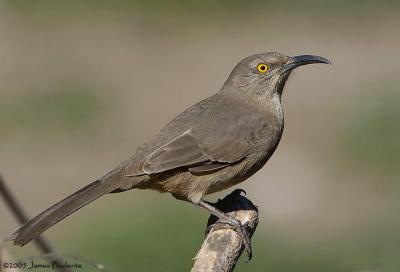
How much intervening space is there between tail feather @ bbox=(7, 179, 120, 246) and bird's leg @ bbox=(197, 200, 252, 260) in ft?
2.04

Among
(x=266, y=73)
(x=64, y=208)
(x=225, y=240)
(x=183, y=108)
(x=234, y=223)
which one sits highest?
(x=64, y=208)

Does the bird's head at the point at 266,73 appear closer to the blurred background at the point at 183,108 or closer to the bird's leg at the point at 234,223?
the blurred background at the point at 183,108

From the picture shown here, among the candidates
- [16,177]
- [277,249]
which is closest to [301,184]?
[277,249]

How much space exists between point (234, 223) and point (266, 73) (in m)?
1.73

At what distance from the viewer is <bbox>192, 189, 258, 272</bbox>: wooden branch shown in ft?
14.9

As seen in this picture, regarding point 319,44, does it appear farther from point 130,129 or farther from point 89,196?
point 89,196

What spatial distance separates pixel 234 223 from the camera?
19.0 feet

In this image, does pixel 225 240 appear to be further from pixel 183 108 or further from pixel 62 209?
pixel 183 108

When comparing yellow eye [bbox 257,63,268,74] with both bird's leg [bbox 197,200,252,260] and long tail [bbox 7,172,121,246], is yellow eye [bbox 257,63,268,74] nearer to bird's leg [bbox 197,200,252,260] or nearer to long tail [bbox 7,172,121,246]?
bird's leg [bbox 197,200,252,260]

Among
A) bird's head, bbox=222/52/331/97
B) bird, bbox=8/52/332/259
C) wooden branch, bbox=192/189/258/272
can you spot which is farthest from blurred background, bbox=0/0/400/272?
wooden branch, bbox=192/189/258/272

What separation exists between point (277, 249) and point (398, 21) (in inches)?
301

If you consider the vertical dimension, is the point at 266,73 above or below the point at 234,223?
above

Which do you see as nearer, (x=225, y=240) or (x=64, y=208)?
(x=225, y=240)

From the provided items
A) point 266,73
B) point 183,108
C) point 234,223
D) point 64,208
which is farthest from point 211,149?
point 183,108
